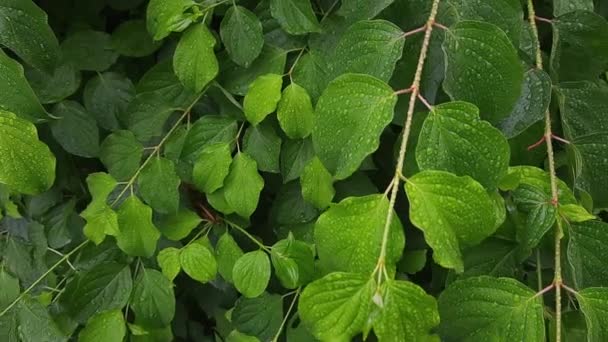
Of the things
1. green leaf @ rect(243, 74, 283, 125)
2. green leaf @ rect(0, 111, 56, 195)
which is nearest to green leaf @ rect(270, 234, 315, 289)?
green leaf @ rect(243, 74, 283, 125)

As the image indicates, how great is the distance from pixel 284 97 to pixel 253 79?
57 millimetres

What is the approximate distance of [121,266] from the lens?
0.77 metres

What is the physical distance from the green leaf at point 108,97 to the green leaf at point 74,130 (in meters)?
0.02

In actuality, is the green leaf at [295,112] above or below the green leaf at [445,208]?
below

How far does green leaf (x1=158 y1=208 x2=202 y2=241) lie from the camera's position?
0.76m

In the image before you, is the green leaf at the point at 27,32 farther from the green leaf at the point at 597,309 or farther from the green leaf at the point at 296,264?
the green leaf at the point at 597,309

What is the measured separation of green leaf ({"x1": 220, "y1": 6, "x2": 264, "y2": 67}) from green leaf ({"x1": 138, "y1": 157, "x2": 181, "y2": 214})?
0.46 ft

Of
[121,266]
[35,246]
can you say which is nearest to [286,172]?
[121,266]

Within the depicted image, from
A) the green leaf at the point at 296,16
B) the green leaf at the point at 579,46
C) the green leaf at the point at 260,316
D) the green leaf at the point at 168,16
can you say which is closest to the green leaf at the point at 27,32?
the green leaf at the point at 168,16

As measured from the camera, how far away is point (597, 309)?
504 millimetres

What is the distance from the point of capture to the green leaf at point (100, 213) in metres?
0.72

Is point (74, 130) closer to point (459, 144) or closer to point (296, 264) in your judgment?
point (296, 264)

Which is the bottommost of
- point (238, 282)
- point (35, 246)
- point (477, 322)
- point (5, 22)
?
point (35, 246)

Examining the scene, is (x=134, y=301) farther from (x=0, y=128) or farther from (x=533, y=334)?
(x=533, y=334)
